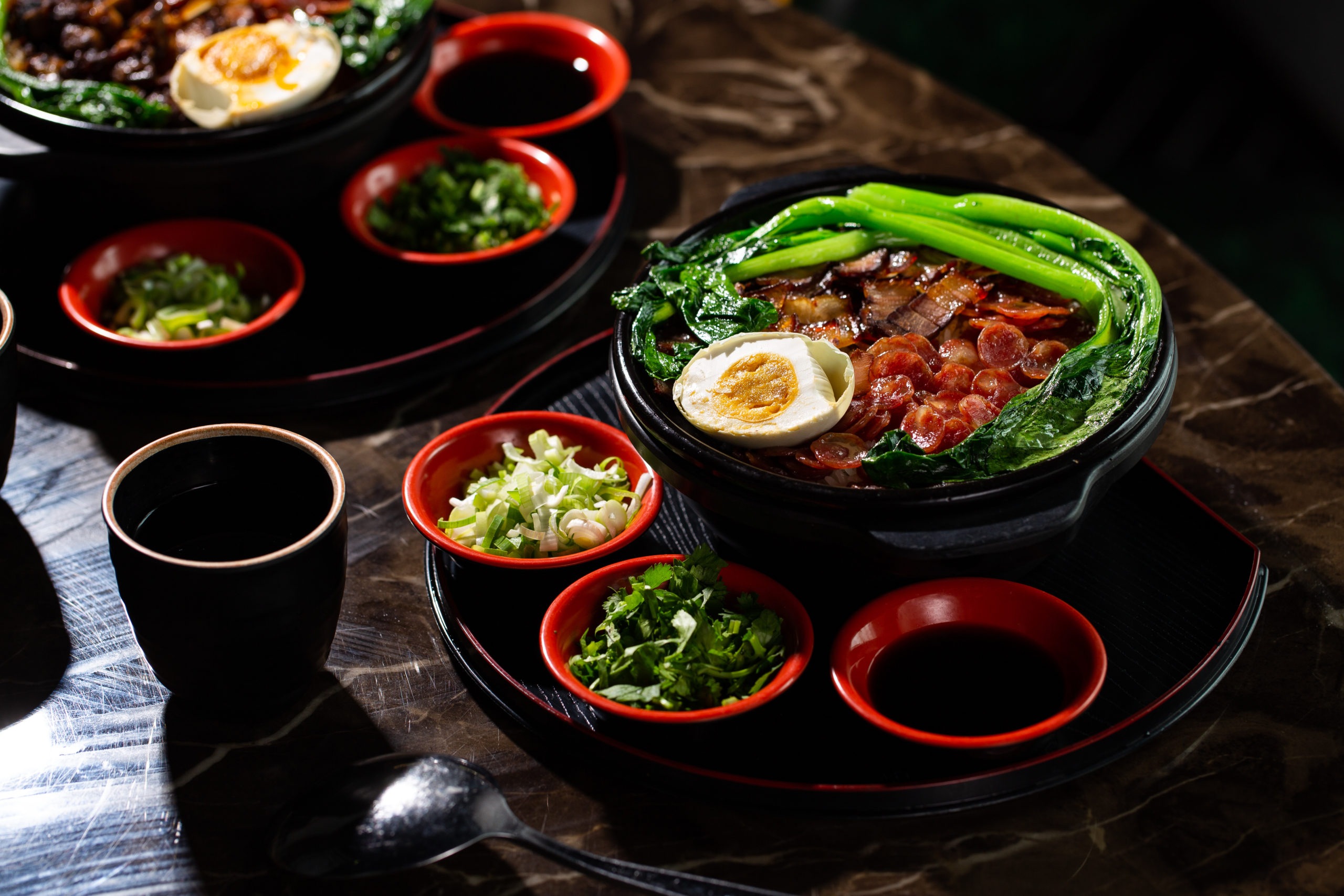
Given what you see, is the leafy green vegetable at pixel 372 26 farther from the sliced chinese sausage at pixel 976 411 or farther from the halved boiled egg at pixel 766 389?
the sliced chinese sausage at pixel 976 411

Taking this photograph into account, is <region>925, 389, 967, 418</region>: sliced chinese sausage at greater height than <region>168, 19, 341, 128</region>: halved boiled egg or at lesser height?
greater

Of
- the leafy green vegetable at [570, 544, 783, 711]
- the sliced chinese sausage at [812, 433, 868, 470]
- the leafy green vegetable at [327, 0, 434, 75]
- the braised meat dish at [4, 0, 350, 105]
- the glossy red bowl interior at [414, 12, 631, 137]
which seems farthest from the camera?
the glossy red bowl interior at [414, 12, 631, 137]

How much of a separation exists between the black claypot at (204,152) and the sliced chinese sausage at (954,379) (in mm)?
1687

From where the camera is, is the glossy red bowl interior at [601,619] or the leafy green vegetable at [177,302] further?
the leafy green vegetable at [177,302]

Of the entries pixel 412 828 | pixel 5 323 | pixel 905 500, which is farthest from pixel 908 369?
pixel 5 323

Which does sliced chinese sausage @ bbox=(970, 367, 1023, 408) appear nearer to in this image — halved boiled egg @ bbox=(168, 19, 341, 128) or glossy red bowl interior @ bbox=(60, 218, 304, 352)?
glossy red bowl interior @ bbox=(60, 218, 304, 352)

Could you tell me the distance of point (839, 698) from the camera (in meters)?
2.09

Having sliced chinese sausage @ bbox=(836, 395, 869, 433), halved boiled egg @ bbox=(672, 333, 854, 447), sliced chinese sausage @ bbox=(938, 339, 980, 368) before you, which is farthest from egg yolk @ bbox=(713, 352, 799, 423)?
sliced chinese sausage @ bbox=(938, 339, 980, 368)

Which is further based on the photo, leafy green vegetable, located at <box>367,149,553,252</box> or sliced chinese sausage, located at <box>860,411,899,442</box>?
leafy green vegetable, located at <box>367,149,553,252</box>

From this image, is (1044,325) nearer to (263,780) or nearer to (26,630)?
(263,780)

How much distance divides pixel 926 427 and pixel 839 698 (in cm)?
53

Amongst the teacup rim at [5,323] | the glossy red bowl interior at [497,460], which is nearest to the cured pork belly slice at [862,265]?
the glossy red bowl interior at [497,460]

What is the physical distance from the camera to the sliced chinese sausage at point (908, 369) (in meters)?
2.20

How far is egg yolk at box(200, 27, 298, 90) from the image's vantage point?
293 cm
